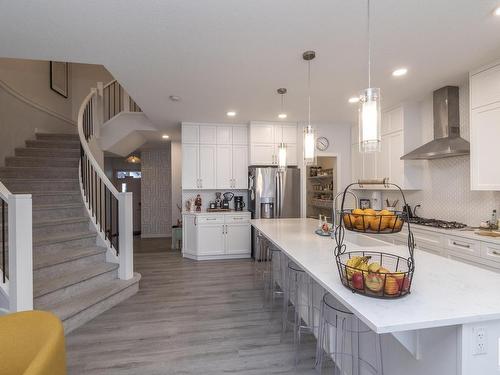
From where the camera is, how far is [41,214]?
354 cm

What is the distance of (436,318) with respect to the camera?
96 centimetres

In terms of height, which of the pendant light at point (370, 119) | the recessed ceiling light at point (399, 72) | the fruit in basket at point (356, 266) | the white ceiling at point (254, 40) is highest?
the recessed ceiling light at point (399, 72)

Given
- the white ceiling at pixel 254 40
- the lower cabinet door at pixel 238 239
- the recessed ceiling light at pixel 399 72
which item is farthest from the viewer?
the lower cabinet door at pixel 238 239

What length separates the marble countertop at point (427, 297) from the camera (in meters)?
0.96

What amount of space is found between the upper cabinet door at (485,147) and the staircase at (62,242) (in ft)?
13.7

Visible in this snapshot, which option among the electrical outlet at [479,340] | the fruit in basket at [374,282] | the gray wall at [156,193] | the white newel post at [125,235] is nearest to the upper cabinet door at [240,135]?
the white newel post at [125,235]

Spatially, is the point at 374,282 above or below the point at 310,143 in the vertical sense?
below

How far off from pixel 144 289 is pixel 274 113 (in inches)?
132

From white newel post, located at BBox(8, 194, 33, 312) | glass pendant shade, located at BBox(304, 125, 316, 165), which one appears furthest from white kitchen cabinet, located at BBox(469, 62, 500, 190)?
white newel post, located at BBox(8, 194, 33, 312)

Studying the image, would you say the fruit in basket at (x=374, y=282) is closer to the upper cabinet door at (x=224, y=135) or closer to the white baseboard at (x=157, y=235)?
the upper cabinet door at (x=224, y=135)

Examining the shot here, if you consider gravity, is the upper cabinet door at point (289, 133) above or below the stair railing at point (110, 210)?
above

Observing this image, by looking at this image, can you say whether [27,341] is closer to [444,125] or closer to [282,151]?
[282,151]

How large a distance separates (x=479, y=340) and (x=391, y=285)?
1.12 ft

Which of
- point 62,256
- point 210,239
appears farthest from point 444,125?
point 62,256
